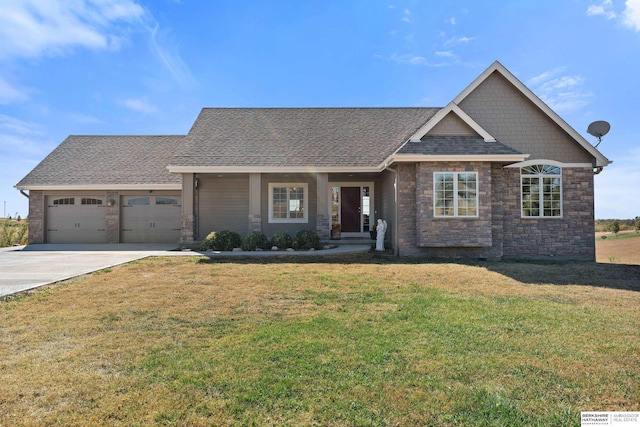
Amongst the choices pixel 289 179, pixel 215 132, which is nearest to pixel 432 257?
pixel 289 179

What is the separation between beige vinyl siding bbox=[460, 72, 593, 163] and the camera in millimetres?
12070

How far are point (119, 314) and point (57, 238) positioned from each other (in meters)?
15.0

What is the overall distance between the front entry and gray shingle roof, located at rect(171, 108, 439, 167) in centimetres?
178

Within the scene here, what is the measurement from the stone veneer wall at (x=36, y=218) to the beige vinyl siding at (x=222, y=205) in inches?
307

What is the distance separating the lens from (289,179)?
15.3 m

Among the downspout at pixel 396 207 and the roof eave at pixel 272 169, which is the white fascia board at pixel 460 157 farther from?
the roof eave at pixel 272 169

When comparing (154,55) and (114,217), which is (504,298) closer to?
(154,55)

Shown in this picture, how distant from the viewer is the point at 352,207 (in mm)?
15484

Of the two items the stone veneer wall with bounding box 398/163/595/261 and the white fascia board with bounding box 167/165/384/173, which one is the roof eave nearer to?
the white fascia board with bounding box 167/165/384/173

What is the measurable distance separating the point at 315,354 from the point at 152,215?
1509 centimetres

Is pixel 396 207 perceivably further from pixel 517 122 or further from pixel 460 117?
pixel 517 122

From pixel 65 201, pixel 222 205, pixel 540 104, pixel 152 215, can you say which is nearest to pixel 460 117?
pixel 540 104

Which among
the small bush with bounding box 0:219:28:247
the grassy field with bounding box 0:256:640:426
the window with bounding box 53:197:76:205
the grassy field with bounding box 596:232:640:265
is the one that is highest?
the window with bounding box 53:197:76:205

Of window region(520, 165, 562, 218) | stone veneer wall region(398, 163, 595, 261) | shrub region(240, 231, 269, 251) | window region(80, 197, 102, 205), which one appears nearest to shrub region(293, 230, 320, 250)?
shrub region(240, 231, 269, 251)
